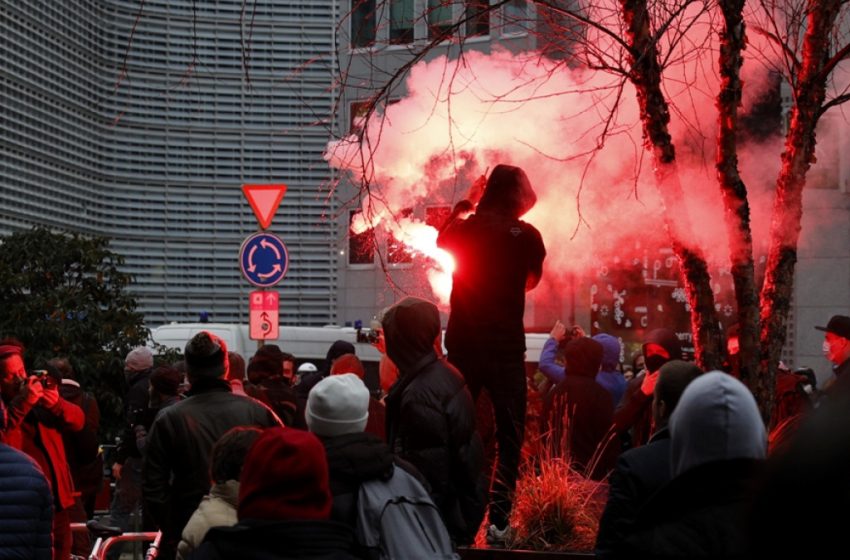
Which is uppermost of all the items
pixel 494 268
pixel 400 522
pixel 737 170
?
pixel 737 170

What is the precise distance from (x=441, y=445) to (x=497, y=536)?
1.53 metres

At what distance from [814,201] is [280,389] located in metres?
14.6

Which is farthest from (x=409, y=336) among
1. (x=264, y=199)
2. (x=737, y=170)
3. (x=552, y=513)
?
(x=264, y=199)

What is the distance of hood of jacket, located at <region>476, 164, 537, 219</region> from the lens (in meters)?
6.35

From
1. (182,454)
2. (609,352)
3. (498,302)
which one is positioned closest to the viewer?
(182,454)

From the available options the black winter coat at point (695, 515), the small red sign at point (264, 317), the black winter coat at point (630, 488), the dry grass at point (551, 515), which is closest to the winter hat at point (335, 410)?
the black winter coat at point (630, 488)

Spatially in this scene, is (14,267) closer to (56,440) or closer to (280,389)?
(280,389)

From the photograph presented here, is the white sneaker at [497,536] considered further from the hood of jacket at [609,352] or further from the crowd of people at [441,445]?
the hood of jacket at [609,352]

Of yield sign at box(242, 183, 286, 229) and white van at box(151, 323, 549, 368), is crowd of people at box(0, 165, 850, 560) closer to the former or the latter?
yield sign at box(242, 183, 286, 229)

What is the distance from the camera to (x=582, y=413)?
306 inches

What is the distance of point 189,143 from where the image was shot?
95.5ft

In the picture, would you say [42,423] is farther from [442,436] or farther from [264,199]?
[264,199]

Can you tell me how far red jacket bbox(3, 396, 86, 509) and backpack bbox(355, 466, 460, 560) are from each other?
3.21 meters

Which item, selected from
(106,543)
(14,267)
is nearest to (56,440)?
(106,543)
